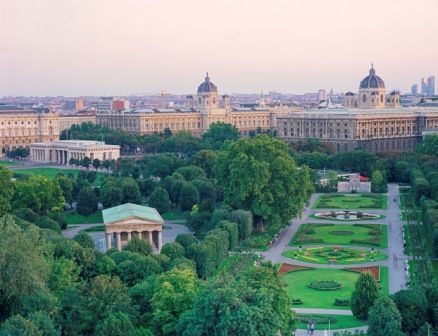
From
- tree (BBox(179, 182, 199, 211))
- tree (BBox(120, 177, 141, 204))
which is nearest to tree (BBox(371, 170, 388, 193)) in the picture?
tree (BBox(179, 182, 199, 211))

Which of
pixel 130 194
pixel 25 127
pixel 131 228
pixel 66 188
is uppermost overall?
pixel 25 127

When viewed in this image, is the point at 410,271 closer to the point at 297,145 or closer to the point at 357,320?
the point at 357,320

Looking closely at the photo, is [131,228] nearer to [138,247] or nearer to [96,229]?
[138,247]

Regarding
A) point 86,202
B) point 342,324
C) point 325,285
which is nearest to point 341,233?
point 325,285

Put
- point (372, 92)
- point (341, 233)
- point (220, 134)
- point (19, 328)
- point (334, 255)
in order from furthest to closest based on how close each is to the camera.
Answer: point (372, 92) < point (220, 134) < point (341, 233) < point (334, 255) < point (19, 328)

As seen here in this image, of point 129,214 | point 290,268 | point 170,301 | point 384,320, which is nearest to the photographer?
point 384,320

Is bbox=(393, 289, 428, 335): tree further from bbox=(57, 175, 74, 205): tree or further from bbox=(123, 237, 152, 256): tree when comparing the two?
bbox=(57, 175, 74, 205): tree

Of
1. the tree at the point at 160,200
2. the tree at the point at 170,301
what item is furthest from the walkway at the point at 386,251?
the tree at the point at 160,200
